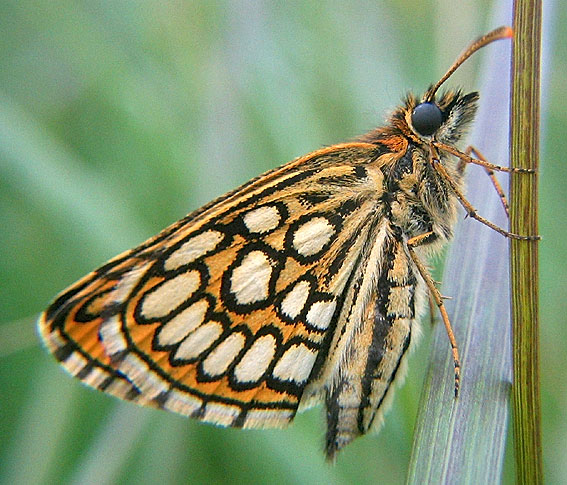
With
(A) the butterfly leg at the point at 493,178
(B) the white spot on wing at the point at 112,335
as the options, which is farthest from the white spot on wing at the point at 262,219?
(A) the butterfly leg at the point at 493,178

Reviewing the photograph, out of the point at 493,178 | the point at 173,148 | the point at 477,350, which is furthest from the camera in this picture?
the point at 173,148

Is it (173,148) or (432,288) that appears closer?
(432,288)

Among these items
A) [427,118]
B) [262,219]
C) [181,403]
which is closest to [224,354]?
[181,403]

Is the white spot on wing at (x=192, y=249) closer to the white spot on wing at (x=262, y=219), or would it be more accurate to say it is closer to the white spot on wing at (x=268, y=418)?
the white spot on wing at (x=262, y=219)

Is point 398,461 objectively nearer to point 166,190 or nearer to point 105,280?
point 105,280

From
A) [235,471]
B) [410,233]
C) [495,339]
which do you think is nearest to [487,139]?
[410,233]

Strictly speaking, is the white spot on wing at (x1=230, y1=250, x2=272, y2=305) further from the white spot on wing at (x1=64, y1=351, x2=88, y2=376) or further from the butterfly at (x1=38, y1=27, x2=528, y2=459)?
the white spot on wing at (x1=64, y1=351, x2=88, y2=376)

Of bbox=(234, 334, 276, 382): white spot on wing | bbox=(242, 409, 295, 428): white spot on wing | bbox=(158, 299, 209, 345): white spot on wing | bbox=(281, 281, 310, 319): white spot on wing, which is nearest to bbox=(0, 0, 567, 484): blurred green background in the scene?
bbox=(242, 409, 295, 428): white spot on wing

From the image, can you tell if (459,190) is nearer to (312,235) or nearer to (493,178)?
(493,178)
